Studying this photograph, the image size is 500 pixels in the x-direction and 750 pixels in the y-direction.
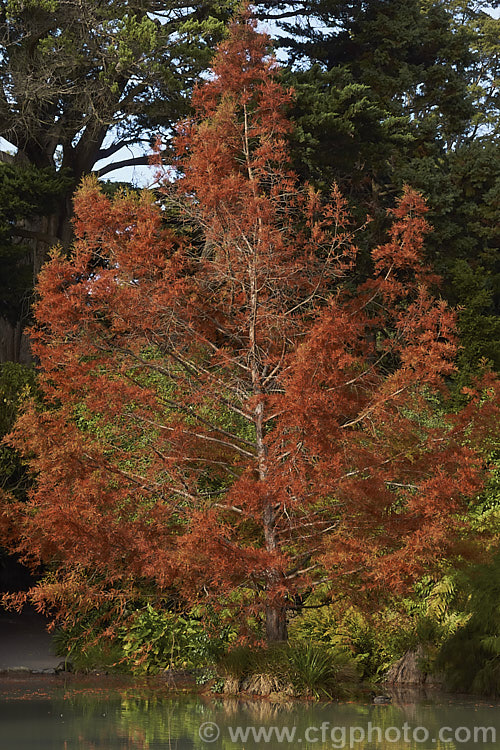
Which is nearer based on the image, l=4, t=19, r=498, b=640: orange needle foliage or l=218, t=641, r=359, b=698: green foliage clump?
l=4, t=19, r=498, b=640: orange needle foliage

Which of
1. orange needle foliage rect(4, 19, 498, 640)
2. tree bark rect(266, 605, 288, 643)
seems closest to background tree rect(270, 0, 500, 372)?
orange needle foliage rect(4, 19, 498, 640)

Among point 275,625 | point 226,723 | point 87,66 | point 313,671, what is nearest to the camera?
point 226,723

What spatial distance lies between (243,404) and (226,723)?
4.02m

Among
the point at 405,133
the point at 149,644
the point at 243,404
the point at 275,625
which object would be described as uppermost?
the point at 405,133

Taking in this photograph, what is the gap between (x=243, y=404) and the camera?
11.4 m

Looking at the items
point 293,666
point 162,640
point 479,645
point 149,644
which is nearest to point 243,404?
point 293,666

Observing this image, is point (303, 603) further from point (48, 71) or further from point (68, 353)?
point (48, 71)

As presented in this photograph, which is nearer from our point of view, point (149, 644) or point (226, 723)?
point (226, 723)

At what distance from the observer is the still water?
741 cm

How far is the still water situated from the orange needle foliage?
49.1 inches

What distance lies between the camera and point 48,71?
20.2 metres

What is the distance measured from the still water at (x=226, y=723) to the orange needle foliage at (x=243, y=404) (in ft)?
4.10

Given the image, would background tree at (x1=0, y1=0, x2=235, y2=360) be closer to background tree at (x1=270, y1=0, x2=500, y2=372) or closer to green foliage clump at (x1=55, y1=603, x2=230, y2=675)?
background tree at (x1=270, y1=0, x2=500, y2=372)

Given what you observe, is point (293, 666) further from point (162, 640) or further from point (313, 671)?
point (162, 640)
